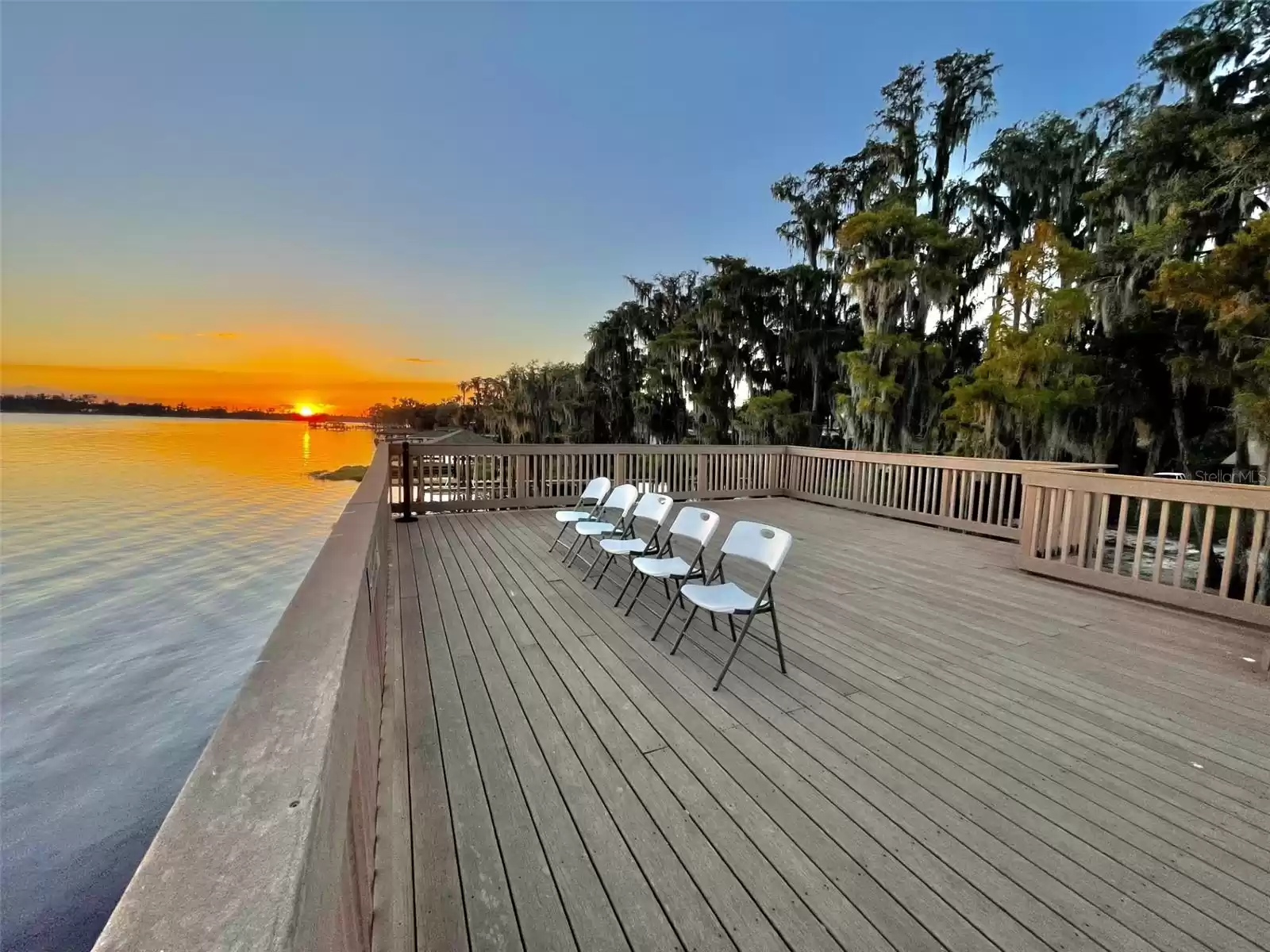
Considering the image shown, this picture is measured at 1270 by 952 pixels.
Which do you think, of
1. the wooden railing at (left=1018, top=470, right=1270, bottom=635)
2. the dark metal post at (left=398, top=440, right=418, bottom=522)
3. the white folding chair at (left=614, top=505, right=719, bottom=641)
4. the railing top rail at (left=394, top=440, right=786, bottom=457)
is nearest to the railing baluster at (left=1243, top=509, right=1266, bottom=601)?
the wooden railing at (left=1018, top=470, right=1270, bottom=635)

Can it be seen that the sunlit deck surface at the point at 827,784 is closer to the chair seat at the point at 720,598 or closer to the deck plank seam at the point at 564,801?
the deck plank seam at the point at 564,801

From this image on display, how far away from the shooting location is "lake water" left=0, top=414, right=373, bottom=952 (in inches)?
121

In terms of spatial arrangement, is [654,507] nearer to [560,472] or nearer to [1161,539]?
[1161,539]

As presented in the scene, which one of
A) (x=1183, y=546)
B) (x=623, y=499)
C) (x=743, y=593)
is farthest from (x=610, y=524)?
(x=1183, y=546)

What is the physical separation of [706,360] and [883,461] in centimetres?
1071

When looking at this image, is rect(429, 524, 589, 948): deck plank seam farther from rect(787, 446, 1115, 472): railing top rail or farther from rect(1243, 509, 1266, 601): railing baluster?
rect(787, 446, 1115, 472): railing top rail

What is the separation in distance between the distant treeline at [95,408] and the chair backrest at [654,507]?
40.3 meters

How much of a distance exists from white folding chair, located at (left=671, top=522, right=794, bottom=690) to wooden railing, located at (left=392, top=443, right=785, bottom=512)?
169 inches

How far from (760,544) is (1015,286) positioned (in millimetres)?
10465

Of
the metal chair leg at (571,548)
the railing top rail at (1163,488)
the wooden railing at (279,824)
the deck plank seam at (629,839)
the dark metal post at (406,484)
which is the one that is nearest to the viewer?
the wooden railing at (279,824)

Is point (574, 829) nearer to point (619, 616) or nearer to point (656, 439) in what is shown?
point (619, 616)

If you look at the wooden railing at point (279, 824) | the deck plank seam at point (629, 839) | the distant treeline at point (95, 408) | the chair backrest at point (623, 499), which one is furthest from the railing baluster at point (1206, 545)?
the distant treeline at point (95, 408)

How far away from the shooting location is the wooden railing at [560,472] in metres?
6.65

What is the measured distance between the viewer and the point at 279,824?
2.18 ft
